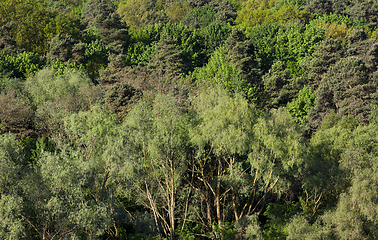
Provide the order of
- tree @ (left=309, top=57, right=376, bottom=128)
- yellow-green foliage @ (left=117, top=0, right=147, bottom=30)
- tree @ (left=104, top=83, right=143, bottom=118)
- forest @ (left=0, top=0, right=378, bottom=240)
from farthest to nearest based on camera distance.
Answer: yellow-green foliage @ (left=117, top=0, right=147, bottom=30)
tree @ (left=309, top=57, right=376, bottom=128)
tree @ (left=104, top=83, right=143, bottom=118)
forest @ (left=0, top=0, right=378, bottom=240)

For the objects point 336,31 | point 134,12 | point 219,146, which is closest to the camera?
point 219,146

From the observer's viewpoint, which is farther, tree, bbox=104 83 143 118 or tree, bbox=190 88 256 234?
tree, bbox=104 83 143 118

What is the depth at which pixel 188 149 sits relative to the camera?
2905 centimetres

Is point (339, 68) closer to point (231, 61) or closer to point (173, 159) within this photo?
point (231, 61)

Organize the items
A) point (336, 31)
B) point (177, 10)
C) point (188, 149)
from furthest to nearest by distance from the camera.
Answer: point (177, 10), point (336, 31), point (188, 149)

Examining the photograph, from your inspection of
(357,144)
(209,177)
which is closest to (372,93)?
(357,144)

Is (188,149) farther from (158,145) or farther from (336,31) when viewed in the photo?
(336,31)

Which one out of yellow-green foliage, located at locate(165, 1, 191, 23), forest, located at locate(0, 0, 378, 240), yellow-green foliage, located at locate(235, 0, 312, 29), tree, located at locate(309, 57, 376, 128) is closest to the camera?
forest, located at locate(0, 0, 378, 240)

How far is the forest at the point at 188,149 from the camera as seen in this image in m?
21.6

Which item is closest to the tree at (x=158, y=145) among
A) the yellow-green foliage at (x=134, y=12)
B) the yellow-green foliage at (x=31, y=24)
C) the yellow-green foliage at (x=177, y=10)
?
the yellow-green foliage at (x=31, y=24)

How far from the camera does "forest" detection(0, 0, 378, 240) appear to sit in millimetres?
21641

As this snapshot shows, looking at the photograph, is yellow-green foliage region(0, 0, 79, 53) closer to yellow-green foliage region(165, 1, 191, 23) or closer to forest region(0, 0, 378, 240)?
forest region(0, 0, 378, 240)

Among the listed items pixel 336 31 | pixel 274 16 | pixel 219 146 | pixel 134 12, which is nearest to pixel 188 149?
pixel 219 146

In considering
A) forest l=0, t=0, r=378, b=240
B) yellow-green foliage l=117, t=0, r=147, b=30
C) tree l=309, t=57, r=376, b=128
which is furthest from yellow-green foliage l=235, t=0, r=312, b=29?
tree l=309, t=57, r=376, b=128
